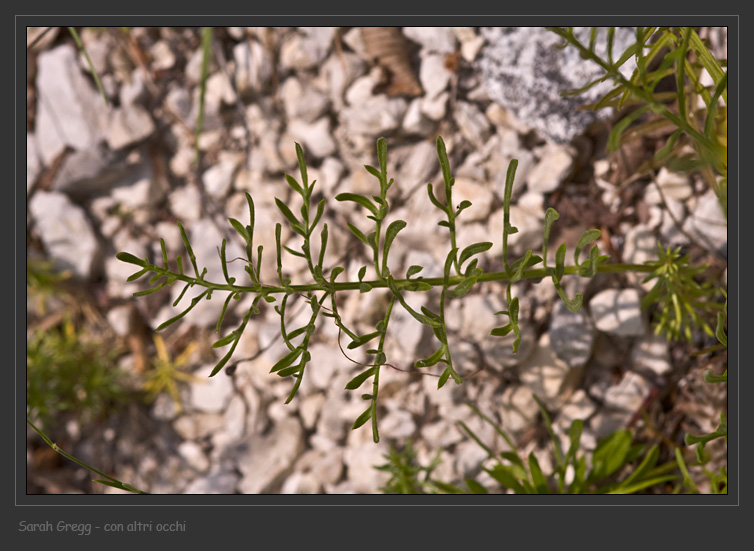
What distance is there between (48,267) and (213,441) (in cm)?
71

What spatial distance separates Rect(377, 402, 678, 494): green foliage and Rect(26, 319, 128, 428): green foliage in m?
0.92

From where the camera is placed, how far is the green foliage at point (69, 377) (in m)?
1.64

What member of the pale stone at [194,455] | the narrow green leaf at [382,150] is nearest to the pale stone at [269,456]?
the pale stone at [194,455]

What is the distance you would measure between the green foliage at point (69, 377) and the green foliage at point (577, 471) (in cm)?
92

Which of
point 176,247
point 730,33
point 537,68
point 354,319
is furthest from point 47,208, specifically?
point 730,33

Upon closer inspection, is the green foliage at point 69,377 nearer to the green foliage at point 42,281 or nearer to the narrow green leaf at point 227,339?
the green foliage at point 42,281

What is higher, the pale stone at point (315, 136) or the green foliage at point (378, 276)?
the pale stone at point (315, 136)

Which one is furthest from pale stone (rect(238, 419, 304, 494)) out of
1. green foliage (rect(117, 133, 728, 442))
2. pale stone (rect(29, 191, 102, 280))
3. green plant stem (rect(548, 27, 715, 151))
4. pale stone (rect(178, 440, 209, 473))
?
green plant stem (rect(548, 27, 715, 151))

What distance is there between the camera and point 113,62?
1.74 meters

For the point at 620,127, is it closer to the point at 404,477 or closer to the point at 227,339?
the point at 227,339

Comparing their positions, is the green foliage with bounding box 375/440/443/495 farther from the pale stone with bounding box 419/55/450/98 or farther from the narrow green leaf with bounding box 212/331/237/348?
the pale stone with bounding box 419/55/450/98

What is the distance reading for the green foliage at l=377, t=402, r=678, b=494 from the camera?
4.08ft

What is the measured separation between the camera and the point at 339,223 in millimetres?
1607

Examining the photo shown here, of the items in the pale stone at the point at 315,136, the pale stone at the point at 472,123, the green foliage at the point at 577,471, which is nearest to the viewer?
the green foliage at the point at 577,471
